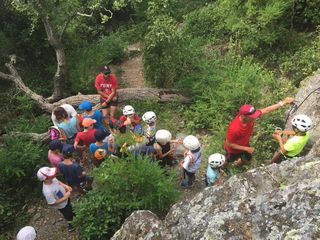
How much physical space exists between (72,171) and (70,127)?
60.1 inches

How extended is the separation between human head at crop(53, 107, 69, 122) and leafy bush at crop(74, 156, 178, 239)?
1.94m

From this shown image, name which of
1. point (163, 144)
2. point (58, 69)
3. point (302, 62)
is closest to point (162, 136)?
point (163, 144)

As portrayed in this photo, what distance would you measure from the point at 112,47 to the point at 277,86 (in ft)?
23.0

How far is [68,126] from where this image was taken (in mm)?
8570

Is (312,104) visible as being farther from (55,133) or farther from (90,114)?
(55,133)

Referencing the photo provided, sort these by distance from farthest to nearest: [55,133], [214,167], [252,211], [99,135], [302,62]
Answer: [302,62], [55,133], [99,135], [214,167], [252,211]

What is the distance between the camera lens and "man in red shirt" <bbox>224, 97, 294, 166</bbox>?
6812mm

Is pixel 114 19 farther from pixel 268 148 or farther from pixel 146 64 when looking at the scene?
pixel 268 148

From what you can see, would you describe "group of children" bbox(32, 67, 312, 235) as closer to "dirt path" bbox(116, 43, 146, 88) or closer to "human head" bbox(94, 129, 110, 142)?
"human head" bbox(94, 129, 110, 142)

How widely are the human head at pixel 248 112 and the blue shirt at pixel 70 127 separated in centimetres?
391

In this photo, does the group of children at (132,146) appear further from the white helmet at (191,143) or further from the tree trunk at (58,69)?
the tree trunk at (58,69)

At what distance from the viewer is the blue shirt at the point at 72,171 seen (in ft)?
23.9

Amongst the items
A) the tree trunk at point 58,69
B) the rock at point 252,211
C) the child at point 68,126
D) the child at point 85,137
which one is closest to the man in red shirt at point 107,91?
the child at point 68,126

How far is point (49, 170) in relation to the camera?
6.77 meters
